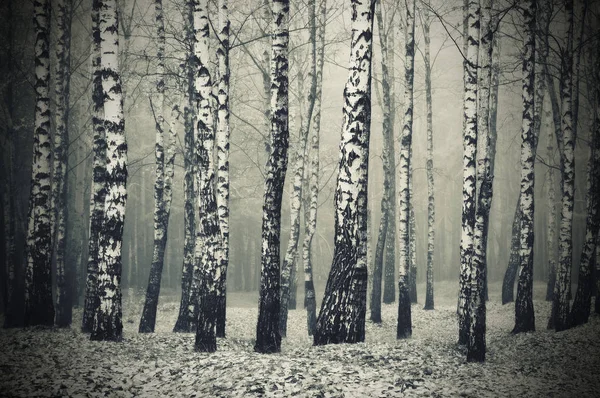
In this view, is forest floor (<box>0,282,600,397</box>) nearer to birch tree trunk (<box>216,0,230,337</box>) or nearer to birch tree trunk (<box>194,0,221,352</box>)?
birch tree trunk (<box>194,0,221,352</box>)

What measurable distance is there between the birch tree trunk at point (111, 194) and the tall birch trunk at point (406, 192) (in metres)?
7.68

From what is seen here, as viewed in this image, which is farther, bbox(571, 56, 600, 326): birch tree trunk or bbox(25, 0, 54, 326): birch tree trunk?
bbox(571, 56, 600, 326): birch tree trunk

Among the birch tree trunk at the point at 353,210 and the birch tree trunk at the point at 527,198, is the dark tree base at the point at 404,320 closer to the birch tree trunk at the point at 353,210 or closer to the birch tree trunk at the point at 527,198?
the birch tree trunk at the point at 527,198

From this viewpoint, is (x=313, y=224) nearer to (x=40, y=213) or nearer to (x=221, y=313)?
(x=221, y=313)

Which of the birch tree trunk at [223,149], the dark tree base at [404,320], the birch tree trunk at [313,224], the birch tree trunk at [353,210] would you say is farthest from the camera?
the birch tree trunk at [313,224]

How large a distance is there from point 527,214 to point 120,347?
1026 centimetres

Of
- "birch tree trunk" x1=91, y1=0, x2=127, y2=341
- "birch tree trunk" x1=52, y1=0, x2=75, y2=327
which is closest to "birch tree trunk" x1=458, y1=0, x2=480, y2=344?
"birch tree trunk" x1=91, y1=0, x2=127, y2=341

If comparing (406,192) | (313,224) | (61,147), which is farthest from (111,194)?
(406,192)

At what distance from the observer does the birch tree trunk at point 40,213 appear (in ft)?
31.9

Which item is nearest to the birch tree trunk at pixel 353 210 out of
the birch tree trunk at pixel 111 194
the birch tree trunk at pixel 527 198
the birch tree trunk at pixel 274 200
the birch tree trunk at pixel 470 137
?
the birch tree trunk at pixel 274 200

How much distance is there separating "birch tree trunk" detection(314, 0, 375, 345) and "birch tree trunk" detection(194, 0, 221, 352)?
92.3 inches

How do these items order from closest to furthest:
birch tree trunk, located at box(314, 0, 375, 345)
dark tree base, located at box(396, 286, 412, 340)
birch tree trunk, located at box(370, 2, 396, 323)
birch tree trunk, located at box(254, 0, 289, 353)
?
1. birch tree trunk, located at box(314, 0, 375, 345)
2. birch tree trunk, located at box(254, 0, 289, 353)
3. dark tree base, located at box(396, 286, 412, 340)
4. birch tree trunk, located at box(370, 2, 396, 323)

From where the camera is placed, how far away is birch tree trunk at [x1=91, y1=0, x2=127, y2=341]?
8562 mm

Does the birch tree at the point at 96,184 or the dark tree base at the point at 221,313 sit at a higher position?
the birch tree at the point at 96,184
